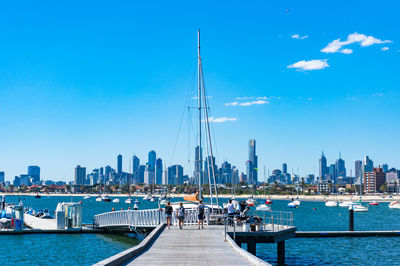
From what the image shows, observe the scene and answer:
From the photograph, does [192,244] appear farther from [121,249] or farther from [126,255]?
[121,249]

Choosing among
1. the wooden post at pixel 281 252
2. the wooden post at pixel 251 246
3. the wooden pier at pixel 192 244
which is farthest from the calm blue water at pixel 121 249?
the wooden post at pixel 251 246

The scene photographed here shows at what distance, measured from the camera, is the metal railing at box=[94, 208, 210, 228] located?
3478 centimetres

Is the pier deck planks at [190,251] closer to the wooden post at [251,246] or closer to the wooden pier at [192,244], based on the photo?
the wooden pier at [192,244]

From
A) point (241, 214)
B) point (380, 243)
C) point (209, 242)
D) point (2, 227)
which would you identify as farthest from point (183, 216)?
point (2, 227)

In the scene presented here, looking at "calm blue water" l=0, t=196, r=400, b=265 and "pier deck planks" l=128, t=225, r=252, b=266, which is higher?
"pier deck planks" l=128, t=225, r=252, b=266

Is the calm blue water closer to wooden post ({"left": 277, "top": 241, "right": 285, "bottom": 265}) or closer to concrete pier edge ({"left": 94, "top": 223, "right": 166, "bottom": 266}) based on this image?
wooden post ({"left": 277, "top": 241, "right": 285, "bottom": 265})

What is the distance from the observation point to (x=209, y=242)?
25.0m

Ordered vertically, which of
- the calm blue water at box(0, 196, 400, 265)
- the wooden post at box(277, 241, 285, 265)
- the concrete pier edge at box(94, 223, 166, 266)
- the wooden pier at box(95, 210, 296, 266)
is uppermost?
the concrete pier edge at box(94, 223, 166, 266)

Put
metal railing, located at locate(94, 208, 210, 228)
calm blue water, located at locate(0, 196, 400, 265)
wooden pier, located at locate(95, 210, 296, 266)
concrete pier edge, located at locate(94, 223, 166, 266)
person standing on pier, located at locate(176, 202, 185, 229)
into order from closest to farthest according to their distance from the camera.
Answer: concrete pier edge, located at locate(94, 223, 166, 266) < wooden pier, located at locate(95, 210, 296, 266) < person standing on pier, located at locate(176, 202, 185, 229) < metal railing, located at locate(94, 208, 210, 228) < calm blue water, located at locate(0, 196, 400, 265)

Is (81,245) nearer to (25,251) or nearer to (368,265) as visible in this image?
(25,251)

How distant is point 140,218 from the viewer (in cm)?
3988

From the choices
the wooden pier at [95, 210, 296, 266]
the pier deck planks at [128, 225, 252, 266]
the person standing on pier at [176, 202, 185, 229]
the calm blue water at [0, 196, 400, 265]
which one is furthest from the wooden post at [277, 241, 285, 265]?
the person standing on pier at [176, 202, 185, 229]

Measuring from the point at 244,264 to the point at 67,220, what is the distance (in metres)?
38.1

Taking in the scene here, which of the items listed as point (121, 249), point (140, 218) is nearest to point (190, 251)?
point (140, 218)
